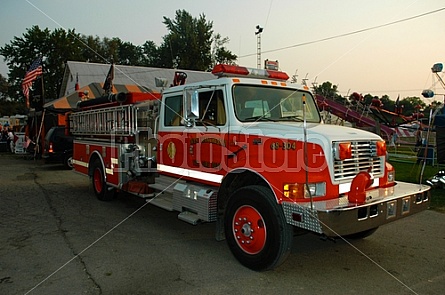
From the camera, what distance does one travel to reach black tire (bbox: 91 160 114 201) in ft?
28.0

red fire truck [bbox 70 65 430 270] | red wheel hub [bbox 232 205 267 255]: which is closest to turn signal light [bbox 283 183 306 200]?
red fire truck [bbox 70 65 430 270]

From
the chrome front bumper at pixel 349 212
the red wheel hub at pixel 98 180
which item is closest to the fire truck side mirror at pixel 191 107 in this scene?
the chrome front bumper at pixel 349 212

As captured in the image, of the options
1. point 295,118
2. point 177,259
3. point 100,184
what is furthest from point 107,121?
point 295,118

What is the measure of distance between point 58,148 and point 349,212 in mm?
14000

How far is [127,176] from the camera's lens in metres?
7.71

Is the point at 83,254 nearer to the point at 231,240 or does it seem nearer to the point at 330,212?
the point at 231,240

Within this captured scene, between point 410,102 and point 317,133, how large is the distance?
3974cm

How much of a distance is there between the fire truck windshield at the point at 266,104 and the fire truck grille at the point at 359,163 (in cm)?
89

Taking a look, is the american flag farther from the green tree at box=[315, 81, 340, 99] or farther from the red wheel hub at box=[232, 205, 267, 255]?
the red wheel hub at box=[232, 205, 267, 255]

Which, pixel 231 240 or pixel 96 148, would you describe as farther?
pixel 96 148

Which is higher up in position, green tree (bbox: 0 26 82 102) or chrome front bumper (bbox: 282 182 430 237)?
green tree (bbox: 0 26 82 102)

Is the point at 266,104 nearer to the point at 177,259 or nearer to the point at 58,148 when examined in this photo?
the point at 177,259

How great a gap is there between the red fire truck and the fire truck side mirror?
2cm

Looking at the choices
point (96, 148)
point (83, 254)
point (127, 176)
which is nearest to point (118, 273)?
point (83, 254)
